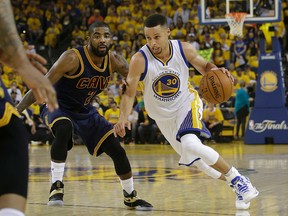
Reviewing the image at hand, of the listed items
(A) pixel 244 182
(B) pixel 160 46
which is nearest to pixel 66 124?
(B) pixel 160 46

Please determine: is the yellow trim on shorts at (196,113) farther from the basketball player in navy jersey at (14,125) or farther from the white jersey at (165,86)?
the basketball player in navy jersey at (14,125)

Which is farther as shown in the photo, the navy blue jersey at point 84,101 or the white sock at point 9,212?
the navy blue jersey at point 84,101

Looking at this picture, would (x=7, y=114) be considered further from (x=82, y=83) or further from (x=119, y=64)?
(x=119, y=64)

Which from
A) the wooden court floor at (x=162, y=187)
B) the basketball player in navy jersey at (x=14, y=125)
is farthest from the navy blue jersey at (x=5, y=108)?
the wooden court floor at (x=162, y=187)

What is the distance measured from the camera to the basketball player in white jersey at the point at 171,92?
6.18 metres

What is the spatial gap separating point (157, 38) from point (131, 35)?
14.4m

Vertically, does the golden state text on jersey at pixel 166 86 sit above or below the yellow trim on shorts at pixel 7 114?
below

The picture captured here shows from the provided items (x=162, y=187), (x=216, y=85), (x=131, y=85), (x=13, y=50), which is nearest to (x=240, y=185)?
(x=216, y=85)

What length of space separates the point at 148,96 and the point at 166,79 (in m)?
0.26

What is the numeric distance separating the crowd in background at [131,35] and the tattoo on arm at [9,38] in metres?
11.7

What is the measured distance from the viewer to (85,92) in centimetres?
664

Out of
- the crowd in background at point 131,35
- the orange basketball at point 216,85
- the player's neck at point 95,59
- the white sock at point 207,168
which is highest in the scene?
the player's neck at point 95,59

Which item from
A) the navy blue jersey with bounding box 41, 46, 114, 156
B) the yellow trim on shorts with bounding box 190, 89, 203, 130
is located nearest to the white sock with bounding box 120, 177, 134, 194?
the navy blue jersey with bounding box 41, 46, 114, 156

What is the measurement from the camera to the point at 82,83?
6582 mm
